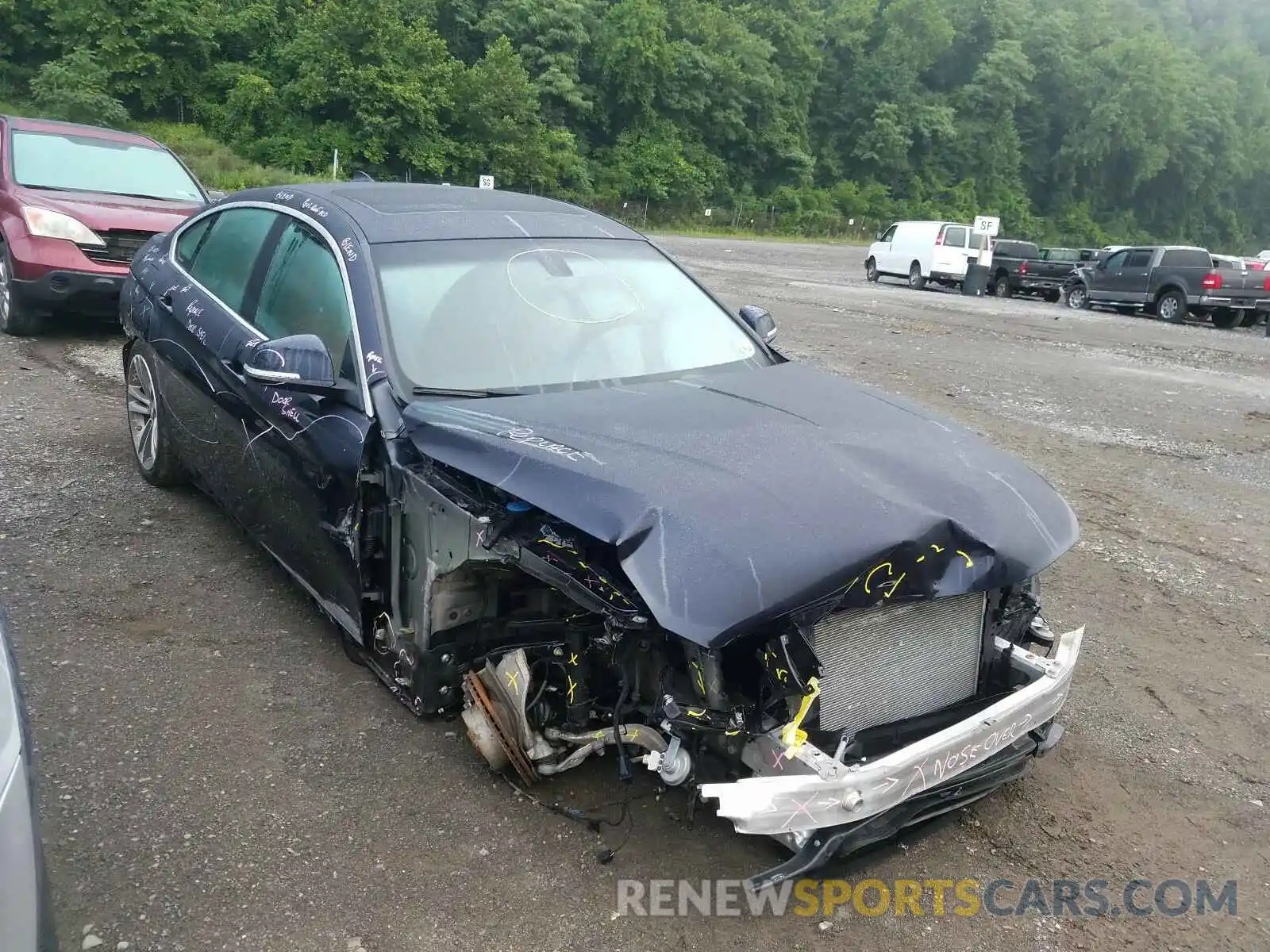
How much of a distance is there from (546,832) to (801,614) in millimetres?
1091

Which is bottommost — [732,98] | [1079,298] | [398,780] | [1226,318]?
[398,780]

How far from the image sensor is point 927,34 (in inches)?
3066

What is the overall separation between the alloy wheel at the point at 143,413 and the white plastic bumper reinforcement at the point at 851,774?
3985 mm

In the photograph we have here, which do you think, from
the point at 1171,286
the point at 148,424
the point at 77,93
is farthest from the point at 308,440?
the point at 77,93

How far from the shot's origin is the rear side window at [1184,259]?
68.8ft

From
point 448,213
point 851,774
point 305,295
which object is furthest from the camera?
point 448,213

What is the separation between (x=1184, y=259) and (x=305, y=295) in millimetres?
21794

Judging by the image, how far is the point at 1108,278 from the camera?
2248 centimetres

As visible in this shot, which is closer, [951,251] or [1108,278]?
[1108,278]

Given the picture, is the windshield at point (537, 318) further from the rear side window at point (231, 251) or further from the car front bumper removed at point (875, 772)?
the car front bumper removed at point (875, 772)

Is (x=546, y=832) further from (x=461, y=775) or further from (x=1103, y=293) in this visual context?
(x=1103, y=293)

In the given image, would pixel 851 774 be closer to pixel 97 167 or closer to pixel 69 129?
pixel 97 167

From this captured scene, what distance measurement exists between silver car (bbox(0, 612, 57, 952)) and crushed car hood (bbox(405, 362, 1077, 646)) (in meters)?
1.28

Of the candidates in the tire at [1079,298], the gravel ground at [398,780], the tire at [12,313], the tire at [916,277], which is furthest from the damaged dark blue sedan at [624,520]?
the tire at [916,277]
